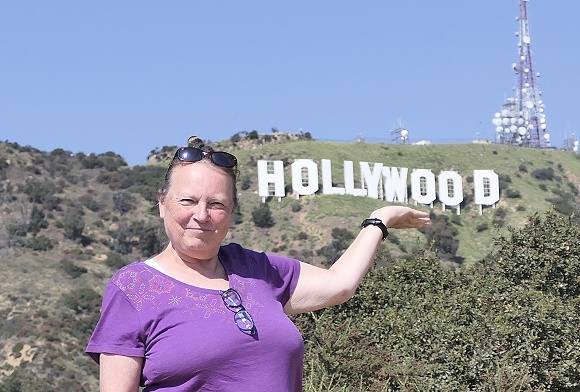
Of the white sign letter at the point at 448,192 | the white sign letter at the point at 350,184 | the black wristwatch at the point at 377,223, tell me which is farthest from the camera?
the white sign letter at the point at 448,192

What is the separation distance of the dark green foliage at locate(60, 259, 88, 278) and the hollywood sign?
1452cm

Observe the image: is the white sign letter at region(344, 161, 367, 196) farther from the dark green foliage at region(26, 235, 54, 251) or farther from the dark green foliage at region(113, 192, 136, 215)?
the dark green foliage at region(26, 235, 54, 251)

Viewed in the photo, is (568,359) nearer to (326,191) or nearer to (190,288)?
(190,288)

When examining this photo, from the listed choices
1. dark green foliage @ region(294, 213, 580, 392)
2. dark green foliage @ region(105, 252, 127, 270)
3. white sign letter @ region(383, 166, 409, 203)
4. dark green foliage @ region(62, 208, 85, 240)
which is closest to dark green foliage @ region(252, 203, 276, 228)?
white sign letter @ region(383, 166, 409, 203)

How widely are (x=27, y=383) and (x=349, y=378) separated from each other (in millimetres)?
27940

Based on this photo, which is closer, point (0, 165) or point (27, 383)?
point (27, 383)

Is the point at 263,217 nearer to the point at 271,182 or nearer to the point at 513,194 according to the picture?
the point at 271,182

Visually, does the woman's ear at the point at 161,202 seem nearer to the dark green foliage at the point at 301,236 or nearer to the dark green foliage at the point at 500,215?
the dark green foliage at the point at 301,236

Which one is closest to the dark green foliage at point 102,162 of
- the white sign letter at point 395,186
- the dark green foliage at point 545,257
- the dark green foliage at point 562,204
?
the white sign letter at point 395,186

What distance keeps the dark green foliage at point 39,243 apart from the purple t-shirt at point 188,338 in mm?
51868

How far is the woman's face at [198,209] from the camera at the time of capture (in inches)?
114

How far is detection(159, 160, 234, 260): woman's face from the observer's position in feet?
9.47

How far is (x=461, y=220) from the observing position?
66.7 meters

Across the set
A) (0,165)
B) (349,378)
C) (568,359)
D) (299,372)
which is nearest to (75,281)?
(0,165)
